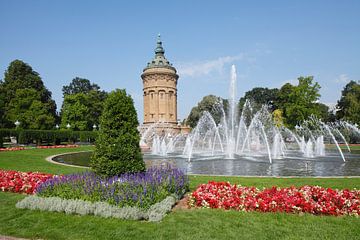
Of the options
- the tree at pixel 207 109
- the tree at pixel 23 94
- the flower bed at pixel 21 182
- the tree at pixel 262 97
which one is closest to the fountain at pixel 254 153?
the flower bed at pixel 21 182

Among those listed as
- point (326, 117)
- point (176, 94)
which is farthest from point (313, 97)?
point (326, 117)

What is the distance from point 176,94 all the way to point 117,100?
5451 centimetres

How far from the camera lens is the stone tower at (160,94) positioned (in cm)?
5925

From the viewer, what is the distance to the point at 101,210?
621cm

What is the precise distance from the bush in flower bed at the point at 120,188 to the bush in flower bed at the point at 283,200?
74cm

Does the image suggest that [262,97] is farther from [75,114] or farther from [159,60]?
[75,114]

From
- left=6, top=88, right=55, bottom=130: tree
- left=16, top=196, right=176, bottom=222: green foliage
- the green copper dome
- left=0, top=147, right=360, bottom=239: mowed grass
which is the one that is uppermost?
the green copper dome

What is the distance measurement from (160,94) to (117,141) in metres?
52.2

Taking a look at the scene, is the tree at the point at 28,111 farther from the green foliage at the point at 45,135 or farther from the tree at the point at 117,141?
the tree at the point at 117,141

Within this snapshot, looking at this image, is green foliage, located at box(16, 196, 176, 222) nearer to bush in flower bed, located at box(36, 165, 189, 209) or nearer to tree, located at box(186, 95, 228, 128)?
bush in flower bed, located at box(36, 165, 189, 209)

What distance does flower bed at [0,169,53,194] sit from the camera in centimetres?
832

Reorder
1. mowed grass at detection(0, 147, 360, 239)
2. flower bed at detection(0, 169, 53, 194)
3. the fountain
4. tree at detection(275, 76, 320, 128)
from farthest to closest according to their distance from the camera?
tree at detection(275, 76, 320, 128)
the fountain
flower bed at detection(0, 169, 53, 194)
mowed grass at detection(0, 147, 360, 239)

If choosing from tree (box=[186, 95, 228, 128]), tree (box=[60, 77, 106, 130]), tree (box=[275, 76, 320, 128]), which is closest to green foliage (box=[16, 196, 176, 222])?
tree (box=[275, 76, 320, 128])

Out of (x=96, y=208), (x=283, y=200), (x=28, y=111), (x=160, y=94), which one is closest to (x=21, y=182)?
(x=96, y=208)
